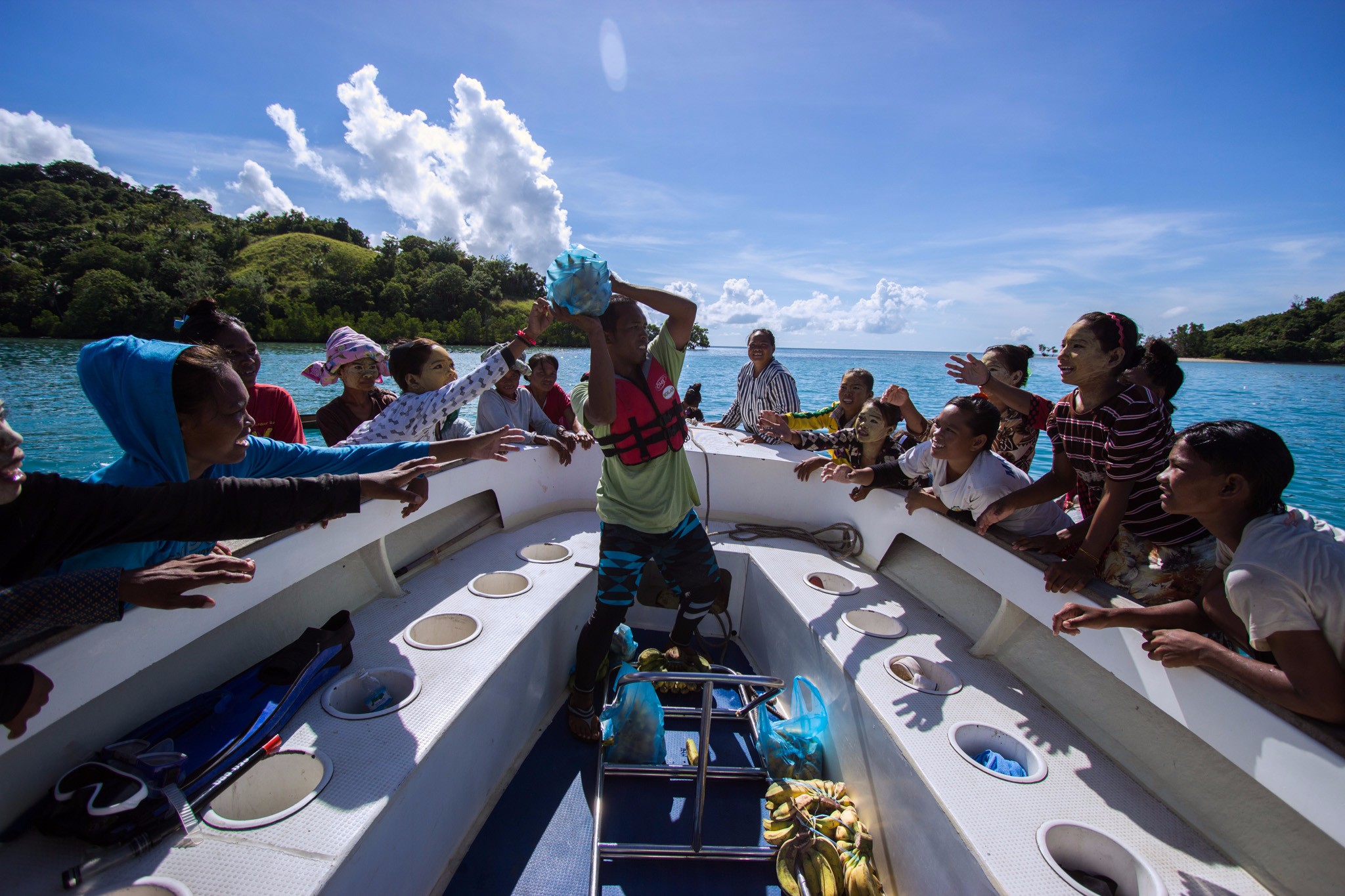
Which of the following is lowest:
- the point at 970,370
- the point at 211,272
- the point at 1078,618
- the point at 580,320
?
the point at 1078,618

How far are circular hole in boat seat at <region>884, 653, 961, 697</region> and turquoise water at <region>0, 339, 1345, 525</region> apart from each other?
5905 millimetres

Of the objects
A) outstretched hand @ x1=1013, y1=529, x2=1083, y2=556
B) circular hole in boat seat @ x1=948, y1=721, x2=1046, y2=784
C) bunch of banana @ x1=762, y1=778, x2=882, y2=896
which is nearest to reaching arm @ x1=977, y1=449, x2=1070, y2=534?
outstretched hand @ x1=1013, y1=529, x2=1083, y2=556

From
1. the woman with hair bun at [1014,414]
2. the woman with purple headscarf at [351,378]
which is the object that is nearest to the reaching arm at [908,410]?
the woman with hair bun at [1014,414]

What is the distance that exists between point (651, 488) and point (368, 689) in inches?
47.1

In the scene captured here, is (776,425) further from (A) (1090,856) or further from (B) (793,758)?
(A) (1090,856)

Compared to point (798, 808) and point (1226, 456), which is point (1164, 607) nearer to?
point (1226, 456)

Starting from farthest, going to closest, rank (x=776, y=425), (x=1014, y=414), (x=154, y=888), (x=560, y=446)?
(x=776, y=425), (x=560, y=446), (x=1014, y=414), (x=154, y=888)

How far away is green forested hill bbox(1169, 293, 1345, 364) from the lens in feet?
137

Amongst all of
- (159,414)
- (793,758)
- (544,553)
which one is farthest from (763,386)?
(159,414)

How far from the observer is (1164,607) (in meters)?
1.51

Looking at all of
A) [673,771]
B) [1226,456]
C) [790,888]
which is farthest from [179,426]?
[1226,456]

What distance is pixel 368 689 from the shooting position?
1912 millimetres

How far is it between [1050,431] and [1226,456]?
0.88m

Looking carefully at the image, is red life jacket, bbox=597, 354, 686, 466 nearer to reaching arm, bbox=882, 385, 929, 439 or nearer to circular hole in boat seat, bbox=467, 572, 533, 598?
circular hole in boat seat, bbox=467, 572, 533, 598
